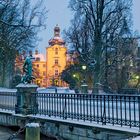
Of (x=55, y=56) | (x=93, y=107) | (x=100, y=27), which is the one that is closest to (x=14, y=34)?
(x=100, y=27)

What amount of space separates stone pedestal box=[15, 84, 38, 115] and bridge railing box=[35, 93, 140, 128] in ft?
0.91

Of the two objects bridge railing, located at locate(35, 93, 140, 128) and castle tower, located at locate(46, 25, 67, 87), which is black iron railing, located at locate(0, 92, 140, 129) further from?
castle tower, located at locate(46, 25, 67, 87)

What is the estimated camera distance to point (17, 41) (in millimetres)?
40312

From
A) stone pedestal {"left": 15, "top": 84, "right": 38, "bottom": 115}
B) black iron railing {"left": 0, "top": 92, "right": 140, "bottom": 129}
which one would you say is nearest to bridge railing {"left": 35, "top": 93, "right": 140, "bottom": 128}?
black iron railing {"left": 0, "top": 92, "right": 140, "bottom": 129}

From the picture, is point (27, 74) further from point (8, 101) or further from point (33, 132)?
point (33, 132)

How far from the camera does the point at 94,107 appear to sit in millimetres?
13570

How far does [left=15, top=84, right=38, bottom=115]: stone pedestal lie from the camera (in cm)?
1742

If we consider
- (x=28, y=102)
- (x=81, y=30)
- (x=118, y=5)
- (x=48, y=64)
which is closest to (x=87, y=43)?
(x=81, y=30)

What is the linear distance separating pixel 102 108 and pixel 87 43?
3038 centimetres

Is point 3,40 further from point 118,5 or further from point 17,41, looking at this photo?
point 118,5

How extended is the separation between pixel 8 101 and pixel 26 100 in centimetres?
317

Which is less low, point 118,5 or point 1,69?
point 118,5

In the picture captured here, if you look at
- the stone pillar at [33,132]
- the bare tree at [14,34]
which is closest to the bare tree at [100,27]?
the bare tree at [14,34]

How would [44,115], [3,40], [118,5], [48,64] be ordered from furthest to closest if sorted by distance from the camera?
1. [48,64]
2. [118,5]
3. [3,40]
4. [44,115]
